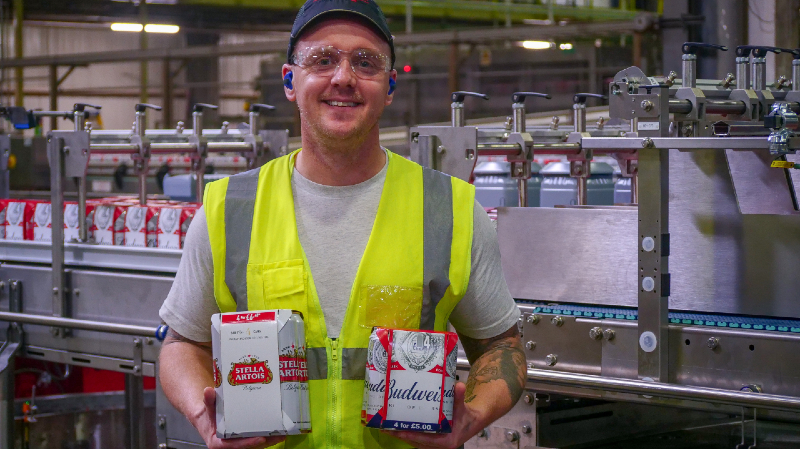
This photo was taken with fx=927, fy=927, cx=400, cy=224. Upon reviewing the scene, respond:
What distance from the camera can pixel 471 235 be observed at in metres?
1.38

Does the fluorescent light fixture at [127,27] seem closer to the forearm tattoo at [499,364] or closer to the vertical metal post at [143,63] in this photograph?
the vertical metal post at [143,63]

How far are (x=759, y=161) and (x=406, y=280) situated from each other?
1371mm

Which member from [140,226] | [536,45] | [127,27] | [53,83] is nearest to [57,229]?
[140,226]

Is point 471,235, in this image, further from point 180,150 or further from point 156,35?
point 156,35

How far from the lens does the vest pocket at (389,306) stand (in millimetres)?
1338

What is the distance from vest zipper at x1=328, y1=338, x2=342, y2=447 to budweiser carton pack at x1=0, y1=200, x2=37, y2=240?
2.94m

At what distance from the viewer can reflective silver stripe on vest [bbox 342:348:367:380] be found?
4.42ft

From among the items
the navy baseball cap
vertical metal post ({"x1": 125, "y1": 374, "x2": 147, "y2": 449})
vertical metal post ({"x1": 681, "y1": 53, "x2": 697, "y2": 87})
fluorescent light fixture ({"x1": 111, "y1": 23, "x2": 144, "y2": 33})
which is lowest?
vertical metal post ({"x1": 125, "y1": 374, "x2": 147, "y2": 449})

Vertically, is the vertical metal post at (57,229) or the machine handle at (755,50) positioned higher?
the machine handle at (755,50)

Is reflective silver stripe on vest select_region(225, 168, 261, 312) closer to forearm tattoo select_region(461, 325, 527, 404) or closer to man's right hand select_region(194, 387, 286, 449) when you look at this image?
man's right hand select_region(194, 387, 286, 449)

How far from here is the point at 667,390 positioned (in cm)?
218

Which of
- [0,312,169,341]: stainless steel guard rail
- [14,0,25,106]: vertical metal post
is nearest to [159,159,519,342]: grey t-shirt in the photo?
[0,312,169,341]: stainless steel guard rail

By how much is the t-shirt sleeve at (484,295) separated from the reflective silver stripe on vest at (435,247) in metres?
0.04

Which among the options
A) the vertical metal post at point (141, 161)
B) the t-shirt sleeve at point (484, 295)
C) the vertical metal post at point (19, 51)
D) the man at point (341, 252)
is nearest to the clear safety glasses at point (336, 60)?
the man at point (341, 252)
